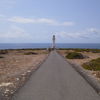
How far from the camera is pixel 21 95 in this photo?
9.37 m

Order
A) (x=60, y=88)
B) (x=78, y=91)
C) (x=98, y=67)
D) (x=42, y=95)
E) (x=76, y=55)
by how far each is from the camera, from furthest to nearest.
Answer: (x=76, y=55) < (x=98, y=67) < (x=60, y=88) < (x=78, y=91) < (x=42, y=95)

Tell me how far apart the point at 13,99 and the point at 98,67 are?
572 inches

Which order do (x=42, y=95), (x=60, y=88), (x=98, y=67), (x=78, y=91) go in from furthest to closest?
(x=98, y=67), (x=60, y=88), (x=78, y=91), (x=42, y=95)

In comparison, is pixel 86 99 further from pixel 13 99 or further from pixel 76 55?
pixel 76 55

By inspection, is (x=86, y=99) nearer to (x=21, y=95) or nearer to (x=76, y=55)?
(x=21, y=95)

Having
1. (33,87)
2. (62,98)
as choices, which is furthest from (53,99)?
(33,87)

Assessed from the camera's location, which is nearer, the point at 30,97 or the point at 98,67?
the point at 30,97

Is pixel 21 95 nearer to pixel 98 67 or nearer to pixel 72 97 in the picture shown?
pixel 72 97

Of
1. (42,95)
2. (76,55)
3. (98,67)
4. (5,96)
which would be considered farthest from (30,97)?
(76,55)

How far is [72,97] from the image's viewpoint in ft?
28.9

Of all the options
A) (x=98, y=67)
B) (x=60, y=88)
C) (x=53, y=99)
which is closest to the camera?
(x=53, y=99)

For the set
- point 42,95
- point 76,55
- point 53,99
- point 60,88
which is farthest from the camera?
point 76,55

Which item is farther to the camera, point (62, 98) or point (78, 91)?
point (78, 91)

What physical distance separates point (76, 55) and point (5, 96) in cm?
3449
